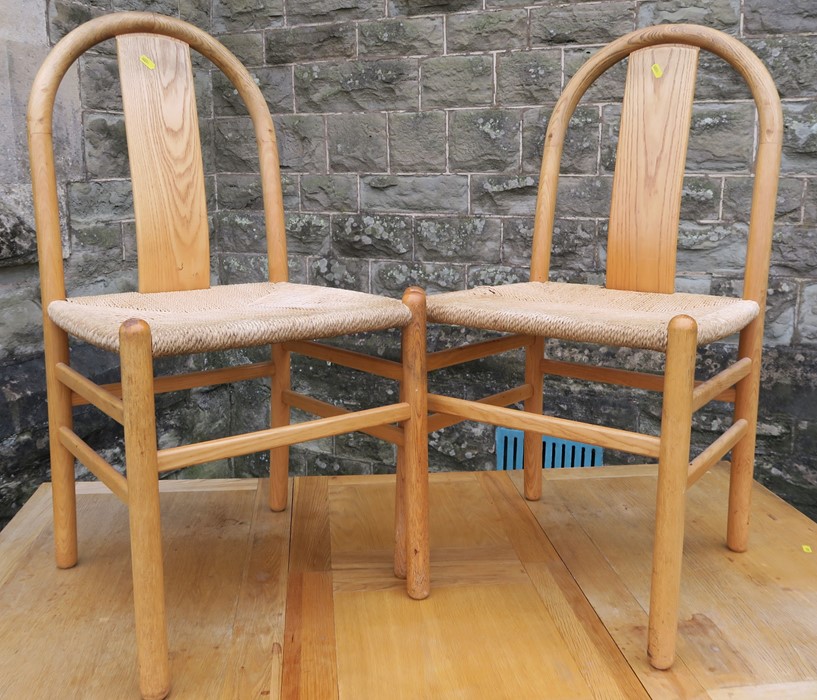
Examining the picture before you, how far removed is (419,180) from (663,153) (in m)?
0.86

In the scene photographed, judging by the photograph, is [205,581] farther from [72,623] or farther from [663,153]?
[663,153]

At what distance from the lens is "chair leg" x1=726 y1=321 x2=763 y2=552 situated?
1.38m

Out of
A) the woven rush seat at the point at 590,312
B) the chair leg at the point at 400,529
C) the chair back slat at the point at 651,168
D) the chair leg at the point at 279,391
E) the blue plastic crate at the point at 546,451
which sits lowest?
the blue plastic crate at the point at 546,451

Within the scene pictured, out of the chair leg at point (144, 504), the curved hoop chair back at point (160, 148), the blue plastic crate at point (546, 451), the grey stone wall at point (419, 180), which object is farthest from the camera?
the blue plastic crate at point (546, 451)

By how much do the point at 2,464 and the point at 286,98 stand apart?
3.96 ft

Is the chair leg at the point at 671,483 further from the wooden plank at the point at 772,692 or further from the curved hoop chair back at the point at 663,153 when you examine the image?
the curved hoop chair back at the point at 663,153

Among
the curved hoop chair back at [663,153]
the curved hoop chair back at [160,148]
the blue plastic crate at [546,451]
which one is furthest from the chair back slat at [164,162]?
the blue plastic crate at [546,451]

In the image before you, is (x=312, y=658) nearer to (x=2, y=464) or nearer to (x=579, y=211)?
(x=2, y=464)

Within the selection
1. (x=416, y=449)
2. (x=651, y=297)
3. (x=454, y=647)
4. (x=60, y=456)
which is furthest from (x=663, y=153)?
(x=60, y=456)

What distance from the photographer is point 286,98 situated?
2234 mm

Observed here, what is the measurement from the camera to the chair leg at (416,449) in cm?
124

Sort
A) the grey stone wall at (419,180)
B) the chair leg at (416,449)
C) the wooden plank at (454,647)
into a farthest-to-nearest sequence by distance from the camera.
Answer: the grey stone wall at (419,180) → the chair leg at (416,449) → the wooden plank at (454,647)

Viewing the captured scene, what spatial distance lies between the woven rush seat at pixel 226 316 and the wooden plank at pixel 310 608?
0.45 meters

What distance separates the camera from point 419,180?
2.13 m
